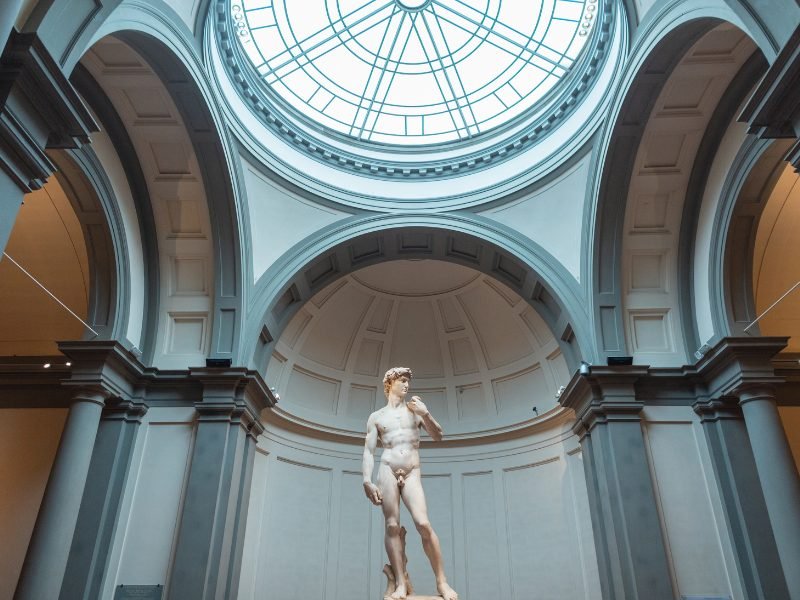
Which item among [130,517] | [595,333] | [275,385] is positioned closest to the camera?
[130,517]

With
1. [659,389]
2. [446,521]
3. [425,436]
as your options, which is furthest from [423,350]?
[659,389]

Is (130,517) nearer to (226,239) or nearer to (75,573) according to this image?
(75,573)

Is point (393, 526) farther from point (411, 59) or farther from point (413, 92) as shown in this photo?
point (411, 59)

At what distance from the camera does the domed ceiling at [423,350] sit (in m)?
13.0

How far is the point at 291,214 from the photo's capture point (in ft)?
36.4

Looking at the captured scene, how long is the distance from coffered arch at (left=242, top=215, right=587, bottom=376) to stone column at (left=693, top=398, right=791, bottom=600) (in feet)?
7.61

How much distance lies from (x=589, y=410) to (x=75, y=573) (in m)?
8.09

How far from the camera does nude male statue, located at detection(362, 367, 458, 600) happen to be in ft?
18.9

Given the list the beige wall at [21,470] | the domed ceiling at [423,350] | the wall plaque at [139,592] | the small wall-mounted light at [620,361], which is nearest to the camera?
the wall plaque at [139,592]

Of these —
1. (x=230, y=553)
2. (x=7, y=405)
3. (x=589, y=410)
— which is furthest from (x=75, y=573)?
(x=589, y=410)

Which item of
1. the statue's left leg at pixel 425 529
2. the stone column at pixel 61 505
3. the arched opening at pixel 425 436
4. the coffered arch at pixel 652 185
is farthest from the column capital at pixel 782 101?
the stone column at pixel 61 505

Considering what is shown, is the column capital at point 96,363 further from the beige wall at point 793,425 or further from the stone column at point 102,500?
the beige wall at point 793,425

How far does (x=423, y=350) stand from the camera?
1463 cm

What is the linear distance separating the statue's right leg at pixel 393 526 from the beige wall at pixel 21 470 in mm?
7271
